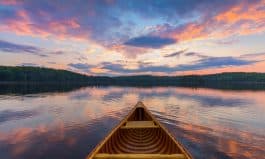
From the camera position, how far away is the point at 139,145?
887 centimetres

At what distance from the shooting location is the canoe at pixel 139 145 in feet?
19.5

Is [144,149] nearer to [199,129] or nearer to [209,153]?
[209,153]

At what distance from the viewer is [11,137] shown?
555 inches

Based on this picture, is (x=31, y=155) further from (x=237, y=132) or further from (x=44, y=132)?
(x=237, y=132)

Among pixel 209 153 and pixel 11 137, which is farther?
pixel 11 137

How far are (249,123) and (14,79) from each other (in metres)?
145

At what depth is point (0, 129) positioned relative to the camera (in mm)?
16031

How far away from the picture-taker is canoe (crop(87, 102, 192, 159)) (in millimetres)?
5936

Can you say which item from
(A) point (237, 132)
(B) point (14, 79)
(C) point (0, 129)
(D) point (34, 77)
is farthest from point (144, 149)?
(D) point (34, 77)

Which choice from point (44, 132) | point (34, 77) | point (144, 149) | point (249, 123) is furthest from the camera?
point (34, 77)

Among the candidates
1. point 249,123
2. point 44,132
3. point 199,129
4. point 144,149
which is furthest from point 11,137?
point 249,123

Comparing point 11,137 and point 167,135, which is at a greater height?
point 167,135

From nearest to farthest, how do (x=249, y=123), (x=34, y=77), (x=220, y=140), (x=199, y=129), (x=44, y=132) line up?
(x=220, y=140), (x=44, y=132), (x=199, y=129), (x=249, y=123), (x=34, y=77)

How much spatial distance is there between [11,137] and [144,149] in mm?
10199
